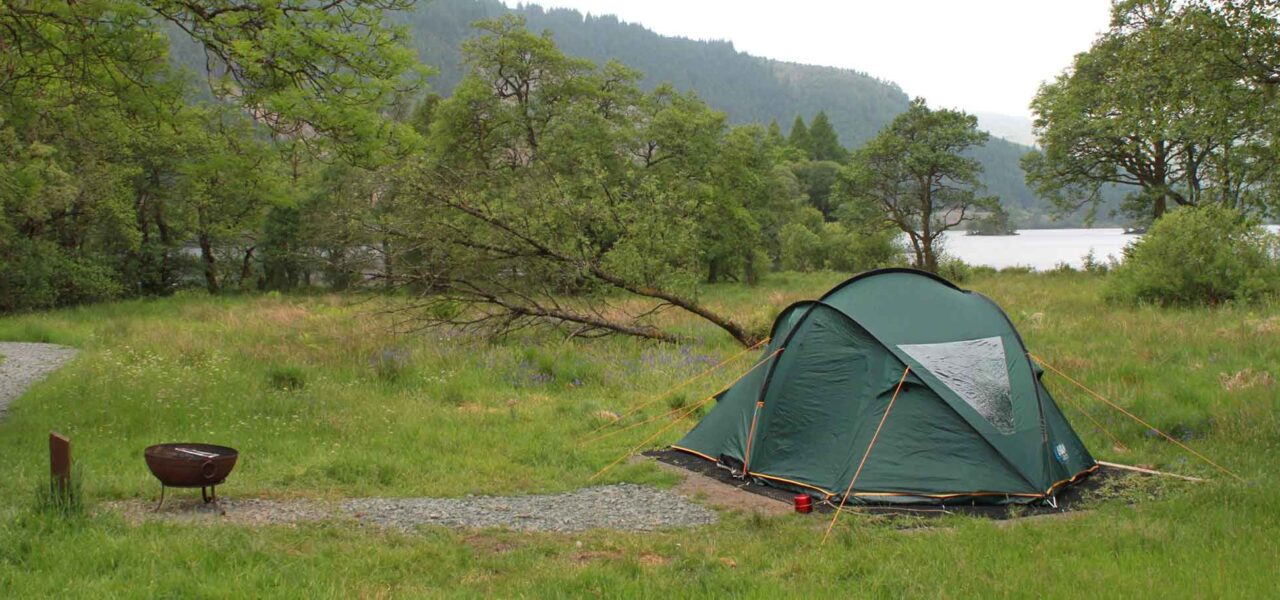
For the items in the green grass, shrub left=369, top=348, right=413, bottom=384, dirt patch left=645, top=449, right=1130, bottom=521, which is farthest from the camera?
shrub left=369, top=348, right=413, bottom=384

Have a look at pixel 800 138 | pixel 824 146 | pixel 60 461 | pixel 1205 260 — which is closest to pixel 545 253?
pixel 60 461

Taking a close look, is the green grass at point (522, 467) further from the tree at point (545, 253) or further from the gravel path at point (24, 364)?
the tree at point (545, 253)

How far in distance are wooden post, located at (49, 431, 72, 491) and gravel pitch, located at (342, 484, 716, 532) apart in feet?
6.90

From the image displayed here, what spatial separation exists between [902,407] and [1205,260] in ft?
51.3

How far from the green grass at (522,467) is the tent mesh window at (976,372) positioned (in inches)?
Result: 47.2

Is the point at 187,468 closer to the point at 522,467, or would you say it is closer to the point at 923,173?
the point at 522,467

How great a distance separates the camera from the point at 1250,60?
9617 mm

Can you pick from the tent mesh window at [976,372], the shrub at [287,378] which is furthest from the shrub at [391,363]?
the tent mesh window at [976,372]

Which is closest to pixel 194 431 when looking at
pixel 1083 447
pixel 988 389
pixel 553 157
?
pixel 988 389

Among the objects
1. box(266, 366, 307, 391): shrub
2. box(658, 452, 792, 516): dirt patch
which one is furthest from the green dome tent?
box(266, 366, 307, 391): shrub

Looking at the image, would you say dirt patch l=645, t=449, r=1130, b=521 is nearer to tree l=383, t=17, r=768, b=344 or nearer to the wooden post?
the wooden post

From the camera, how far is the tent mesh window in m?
7.98

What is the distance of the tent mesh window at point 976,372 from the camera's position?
7.98 metres

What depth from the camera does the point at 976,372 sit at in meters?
→ 8.21
